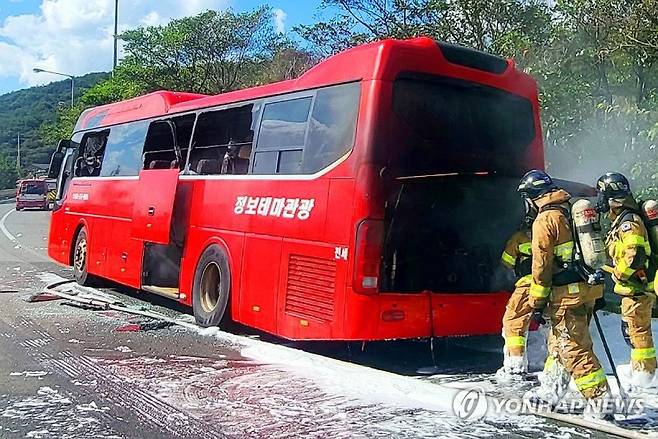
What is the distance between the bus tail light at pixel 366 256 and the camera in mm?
7039

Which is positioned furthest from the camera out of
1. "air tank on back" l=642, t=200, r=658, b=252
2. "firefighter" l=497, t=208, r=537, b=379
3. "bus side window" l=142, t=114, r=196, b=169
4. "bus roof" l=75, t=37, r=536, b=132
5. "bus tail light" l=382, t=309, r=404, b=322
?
"bus side window" l=142, t=114, r=196, b=169

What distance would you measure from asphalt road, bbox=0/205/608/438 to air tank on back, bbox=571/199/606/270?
1300 mm

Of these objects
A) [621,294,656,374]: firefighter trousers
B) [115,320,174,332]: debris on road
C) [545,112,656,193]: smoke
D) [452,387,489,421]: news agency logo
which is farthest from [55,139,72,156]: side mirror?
[621,294,656,374]: firefighter trousers

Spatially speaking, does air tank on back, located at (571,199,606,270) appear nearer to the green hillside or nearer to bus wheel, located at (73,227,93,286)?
bus wheel, located at (73,227,93,286)

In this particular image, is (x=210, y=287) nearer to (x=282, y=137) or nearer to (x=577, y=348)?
(x=282, y=137)

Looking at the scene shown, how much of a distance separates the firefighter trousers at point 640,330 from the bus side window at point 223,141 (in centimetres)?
437

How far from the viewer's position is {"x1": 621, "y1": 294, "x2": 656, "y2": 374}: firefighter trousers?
22.2ft

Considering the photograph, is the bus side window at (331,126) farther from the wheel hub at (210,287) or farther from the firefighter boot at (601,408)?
the firefighter boot at (601,408)

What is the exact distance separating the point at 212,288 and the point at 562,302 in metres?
4.90

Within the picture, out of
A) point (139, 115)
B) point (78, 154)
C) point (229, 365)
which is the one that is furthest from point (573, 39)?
point (78, 154)

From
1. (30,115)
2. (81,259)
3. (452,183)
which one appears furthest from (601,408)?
(30,115)

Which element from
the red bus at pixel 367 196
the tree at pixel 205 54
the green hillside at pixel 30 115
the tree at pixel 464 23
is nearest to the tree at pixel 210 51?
the tree at pixel 205 54

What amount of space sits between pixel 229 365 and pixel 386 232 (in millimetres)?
1989

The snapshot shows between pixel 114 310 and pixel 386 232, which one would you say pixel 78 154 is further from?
pixel 386 232
